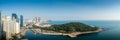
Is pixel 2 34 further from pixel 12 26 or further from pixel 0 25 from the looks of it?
pixel 12 26

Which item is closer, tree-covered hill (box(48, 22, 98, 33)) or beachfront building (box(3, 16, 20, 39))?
beachfront building (box(3, 16, 20, 39))

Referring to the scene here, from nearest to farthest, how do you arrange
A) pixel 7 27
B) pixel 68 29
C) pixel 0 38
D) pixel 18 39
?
pixel 0 38 < pixel 18 39 < pixel 7 27 < pixel 68 29

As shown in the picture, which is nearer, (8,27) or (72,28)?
(8,27)

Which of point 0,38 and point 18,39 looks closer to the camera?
point 0,38

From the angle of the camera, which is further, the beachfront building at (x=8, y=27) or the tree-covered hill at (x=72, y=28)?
the tree-covered hill at (x=72, y=28)

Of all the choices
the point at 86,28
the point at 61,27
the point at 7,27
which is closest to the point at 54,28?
the point at 61,27

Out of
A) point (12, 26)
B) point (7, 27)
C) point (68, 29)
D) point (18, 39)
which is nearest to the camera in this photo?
point (18, 39)

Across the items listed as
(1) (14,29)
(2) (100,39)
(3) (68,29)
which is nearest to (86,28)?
(3) (68,29)

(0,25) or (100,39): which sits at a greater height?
(0,25)

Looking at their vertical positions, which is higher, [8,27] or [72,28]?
[8,27]
